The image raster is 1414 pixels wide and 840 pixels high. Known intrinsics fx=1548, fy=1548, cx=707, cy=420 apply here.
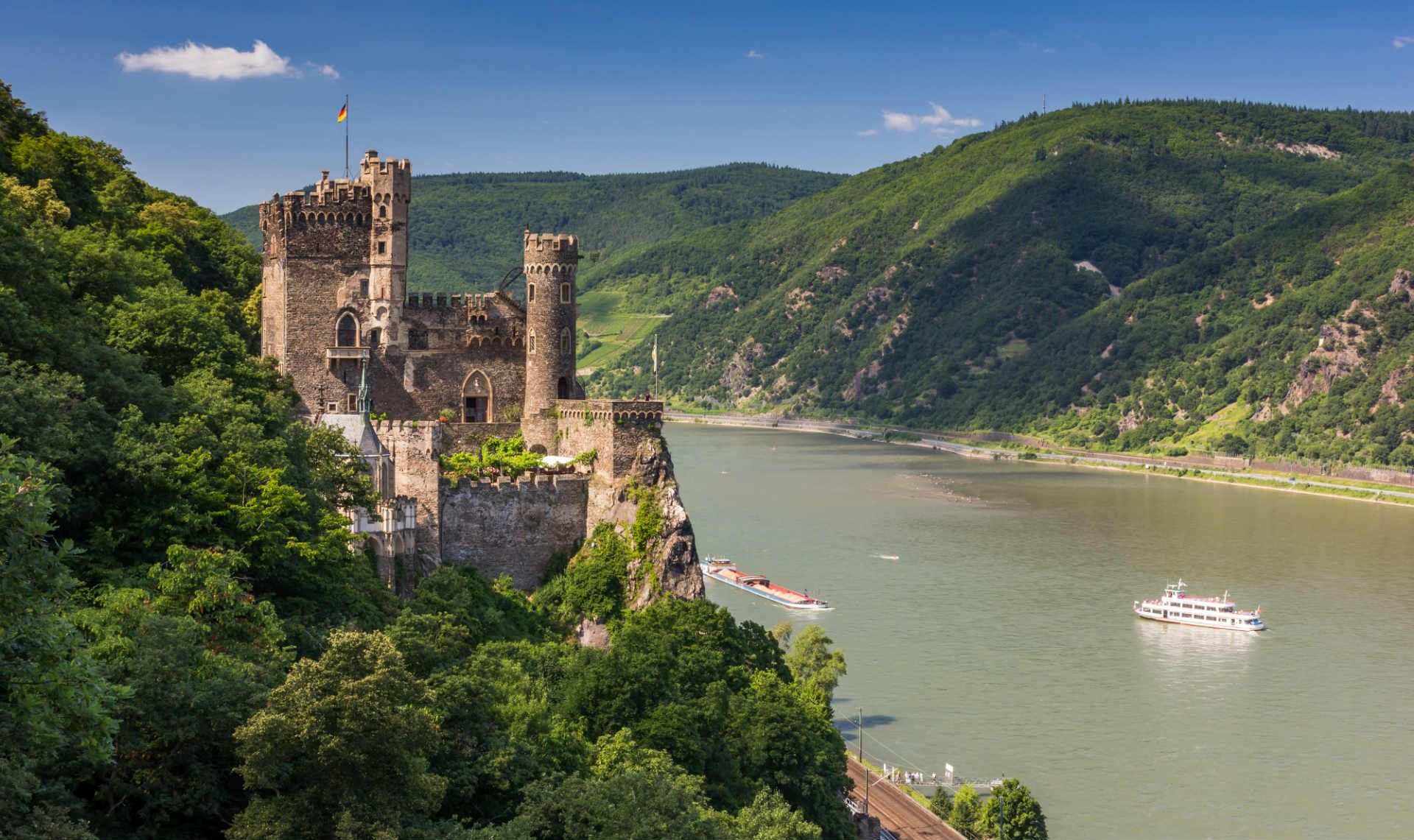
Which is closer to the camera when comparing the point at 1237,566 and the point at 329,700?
the point at 329,700

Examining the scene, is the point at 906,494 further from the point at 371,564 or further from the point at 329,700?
the point at 329,700

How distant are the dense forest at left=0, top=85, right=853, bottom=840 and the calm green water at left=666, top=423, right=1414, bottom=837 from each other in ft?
34.3

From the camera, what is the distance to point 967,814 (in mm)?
37406

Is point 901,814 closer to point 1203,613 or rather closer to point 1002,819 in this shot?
point 1002,819

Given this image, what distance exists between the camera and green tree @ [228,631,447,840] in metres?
16.0

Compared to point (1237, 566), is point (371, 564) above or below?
above

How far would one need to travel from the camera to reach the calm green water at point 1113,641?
136 feet

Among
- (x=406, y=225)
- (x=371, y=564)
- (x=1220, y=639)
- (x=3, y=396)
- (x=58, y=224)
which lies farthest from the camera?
(x=1220, y=639)

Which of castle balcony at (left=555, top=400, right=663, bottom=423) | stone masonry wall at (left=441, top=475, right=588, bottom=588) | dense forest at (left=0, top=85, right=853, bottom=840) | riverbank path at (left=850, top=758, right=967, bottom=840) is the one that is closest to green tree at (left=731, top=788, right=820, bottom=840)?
dense forest at (left=0, top=85, right=853, bottom=840)

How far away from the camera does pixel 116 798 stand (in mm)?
15820

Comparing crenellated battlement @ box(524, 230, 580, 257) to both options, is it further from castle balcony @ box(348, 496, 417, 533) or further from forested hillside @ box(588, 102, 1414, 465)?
forested hillside @ box(588, 102, 1414, 465)

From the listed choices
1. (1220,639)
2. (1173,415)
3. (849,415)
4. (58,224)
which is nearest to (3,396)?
(58,224)

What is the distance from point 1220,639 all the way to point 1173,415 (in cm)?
8232

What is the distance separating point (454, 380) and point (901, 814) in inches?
605
